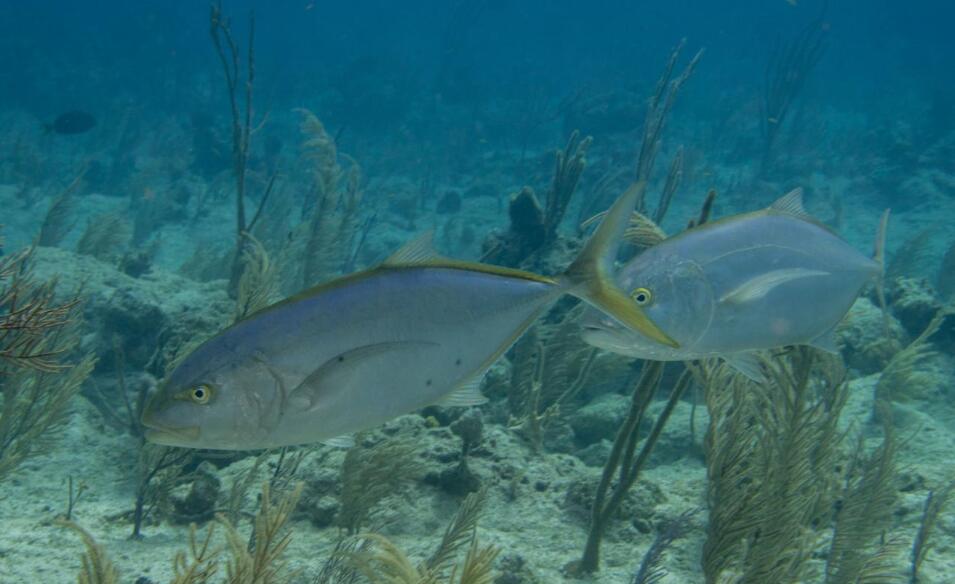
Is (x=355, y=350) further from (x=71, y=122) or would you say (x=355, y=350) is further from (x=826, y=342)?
(x=71, y=122)

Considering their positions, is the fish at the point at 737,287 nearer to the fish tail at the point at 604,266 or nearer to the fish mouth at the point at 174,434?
the fish tail at the point at 604,266

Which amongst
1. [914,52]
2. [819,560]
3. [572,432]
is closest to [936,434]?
[819,560]

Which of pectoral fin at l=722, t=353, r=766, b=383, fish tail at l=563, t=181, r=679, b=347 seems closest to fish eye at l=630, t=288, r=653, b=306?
fish tail at l=563, t=181, r=679, b=347

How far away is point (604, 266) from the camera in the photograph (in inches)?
75.4

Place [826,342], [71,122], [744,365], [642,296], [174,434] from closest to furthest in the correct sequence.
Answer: [174,434], [642,296], [744,365], [826,342], [71,122]

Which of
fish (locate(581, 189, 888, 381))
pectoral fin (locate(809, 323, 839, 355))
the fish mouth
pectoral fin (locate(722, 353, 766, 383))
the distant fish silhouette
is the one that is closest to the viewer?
the fish mouth

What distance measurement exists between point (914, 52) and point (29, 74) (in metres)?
71.9

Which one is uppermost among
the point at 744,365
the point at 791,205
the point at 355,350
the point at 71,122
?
the point at 71,122

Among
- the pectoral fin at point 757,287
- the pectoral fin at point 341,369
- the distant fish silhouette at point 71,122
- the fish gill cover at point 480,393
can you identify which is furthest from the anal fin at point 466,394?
the distant fish silhouette at point 71,122

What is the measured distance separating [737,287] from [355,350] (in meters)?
1.36

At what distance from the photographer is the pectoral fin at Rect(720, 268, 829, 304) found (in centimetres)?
216

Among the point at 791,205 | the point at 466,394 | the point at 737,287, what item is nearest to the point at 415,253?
the point at 466,394

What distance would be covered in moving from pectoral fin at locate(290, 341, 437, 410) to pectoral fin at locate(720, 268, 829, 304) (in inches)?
46.0

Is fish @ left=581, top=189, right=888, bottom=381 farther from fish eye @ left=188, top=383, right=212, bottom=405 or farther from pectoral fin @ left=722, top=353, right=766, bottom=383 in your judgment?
fish eye @ left=188, top=383, right=212, bottom=405
